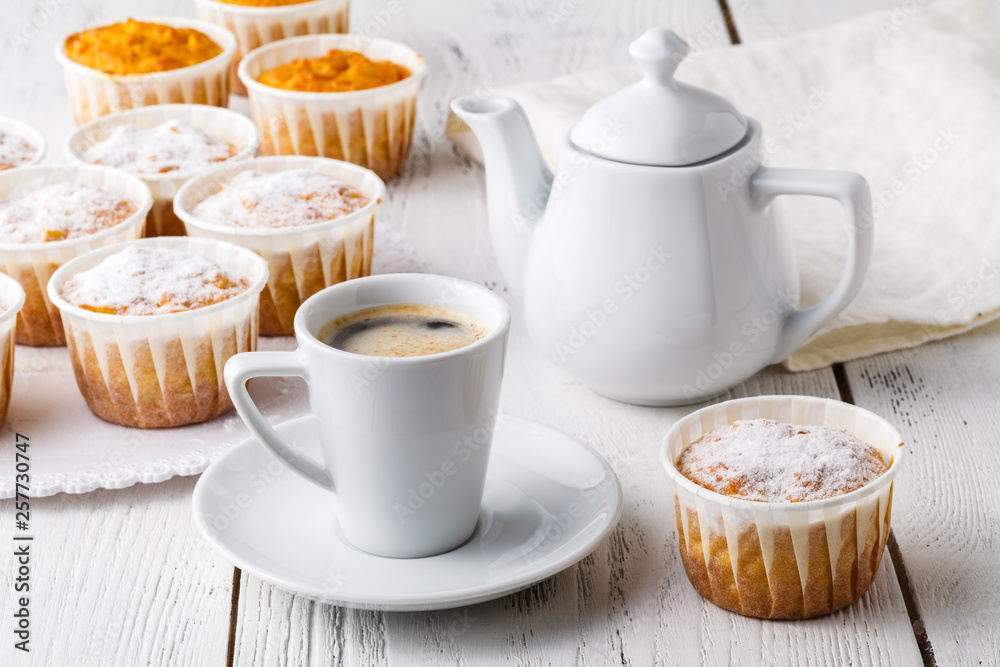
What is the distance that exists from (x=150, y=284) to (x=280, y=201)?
0.81 feet

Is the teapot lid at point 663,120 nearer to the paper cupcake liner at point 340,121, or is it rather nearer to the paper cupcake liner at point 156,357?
the paper cupcake liner at point 156,357

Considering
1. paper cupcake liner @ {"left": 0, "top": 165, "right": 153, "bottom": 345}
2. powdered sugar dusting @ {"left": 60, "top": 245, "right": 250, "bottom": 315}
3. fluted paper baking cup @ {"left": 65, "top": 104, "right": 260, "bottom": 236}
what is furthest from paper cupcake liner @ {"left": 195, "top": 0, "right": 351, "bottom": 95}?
powdered sugar dusting @ {"left": 60, "top": 245, "right": 250, "bottom": 315}

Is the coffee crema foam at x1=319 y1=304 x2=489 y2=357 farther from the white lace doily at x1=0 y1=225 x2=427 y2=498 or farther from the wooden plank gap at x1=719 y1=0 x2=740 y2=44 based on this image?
the wooden plank gap at x1=719 y1=0 x2=740 y2=44

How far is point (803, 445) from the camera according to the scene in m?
0.86

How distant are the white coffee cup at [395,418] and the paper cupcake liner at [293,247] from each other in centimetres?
41

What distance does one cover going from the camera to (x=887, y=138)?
1617mm

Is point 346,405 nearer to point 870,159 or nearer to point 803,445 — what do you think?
point 803,445

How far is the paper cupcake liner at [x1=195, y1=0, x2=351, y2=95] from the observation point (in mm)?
1965

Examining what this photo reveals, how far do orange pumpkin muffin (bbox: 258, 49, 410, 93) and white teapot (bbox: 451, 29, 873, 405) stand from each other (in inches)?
23.2

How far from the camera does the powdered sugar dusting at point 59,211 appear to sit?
1.29m

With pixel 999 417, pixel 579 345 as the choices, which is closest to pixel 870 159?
pixel 999 417

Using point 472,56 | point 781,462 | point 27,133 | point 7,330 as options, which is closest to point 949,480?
point 781,462

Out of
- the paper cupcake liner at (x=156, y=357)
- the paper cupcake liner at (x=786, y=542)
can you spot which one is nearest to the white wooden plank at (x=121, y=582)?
the paper cupcake liner at (x=156, y=357)

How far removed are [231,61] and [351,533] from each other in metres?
1.26
